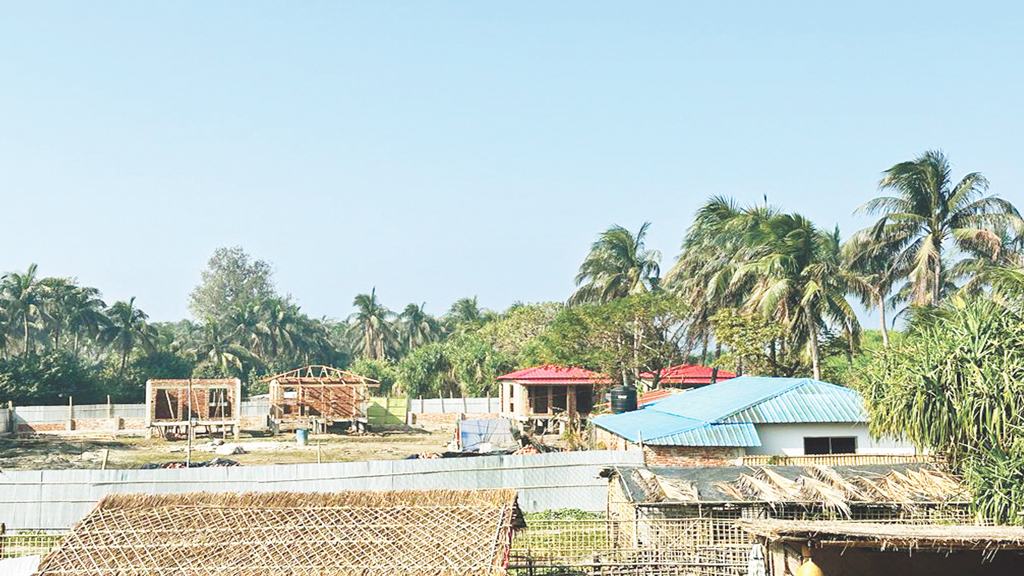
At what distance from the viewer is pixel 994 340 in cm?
1709

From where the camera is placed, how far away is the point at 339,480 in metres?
21.4

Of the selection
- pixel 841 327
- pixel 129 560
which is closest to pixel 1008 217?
pixel 841 327

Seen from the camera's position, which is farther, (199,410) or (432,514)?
(199,410)

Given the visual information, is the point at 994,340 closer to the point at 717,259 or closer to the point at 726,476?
the point at 726,476

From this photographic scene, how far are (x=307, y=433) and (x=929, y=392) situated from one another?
3215 cm

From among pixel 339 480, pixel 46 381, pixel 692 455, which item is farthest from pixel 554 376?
pixel 46 381

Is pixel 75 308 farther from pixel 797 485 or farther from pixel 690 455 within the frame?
pixel 797 485

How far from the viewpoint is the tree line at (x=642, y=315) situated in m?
33.1

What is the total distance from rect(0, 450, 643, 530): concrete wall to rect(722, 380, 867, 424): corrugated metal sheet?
3257 mm

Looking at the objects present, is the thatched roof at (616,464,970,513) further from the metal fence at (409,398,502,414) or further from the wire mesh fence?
the metal fence at (409,398,502,414)

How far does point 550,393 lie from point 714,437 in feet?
83.5

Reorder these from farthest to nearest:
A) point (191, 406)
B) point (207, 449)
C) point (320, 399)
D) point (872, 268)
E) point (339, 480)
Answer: point (320, 399)
point (191, 406)
point (207, 449)
point (872, 268)
point (339, 480)

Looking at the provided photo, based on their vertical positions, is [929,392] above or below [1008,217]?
below

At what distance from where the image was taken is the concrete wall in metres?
21.0
